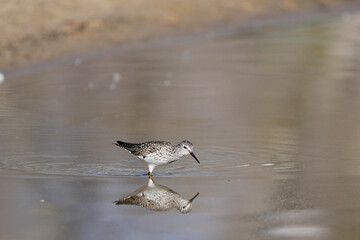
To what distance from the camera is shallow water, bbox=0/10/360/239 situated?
705cm

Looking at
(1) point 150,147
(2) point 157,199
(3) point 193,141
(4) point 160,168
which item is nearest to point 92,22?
(3) point 193,141

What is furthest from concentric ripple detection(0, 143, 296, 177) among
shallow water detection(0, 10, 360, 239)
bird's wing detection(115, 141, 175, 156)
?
bird's wing detection(115, 141, 175, 156)

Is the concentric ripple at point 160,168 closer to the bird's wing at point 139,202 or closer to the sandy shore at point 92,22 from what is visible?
the bird's wing at point 139,202

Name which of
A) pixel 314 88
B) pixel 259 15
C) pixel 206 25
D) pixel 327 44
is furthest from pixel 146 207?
pixel 259 15

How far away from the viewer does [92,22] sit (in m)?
22.1

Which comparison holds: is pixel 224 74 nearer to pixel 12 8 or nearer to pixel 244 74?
pixel 244 74

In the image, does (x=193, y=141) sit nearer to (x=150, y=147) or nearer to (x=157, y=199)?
(x=150, y=147)

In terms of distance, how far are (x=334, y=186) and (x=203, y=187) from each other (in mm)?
1147

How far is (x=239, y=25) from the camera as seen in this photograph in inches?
998

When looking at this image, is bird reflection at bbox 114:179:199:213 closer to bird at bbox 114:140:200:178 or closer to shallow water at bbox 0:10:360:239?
shallow water at bbox 0:10:360:239

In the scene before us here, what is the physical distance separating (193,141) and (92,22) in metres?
12.1

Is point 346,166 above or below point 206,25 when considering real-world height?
below

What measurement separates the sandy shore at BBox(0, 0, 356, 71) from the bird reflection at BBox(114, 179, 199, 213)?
9.42 m

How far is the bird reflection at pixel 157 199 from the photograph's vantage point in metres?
7.49
